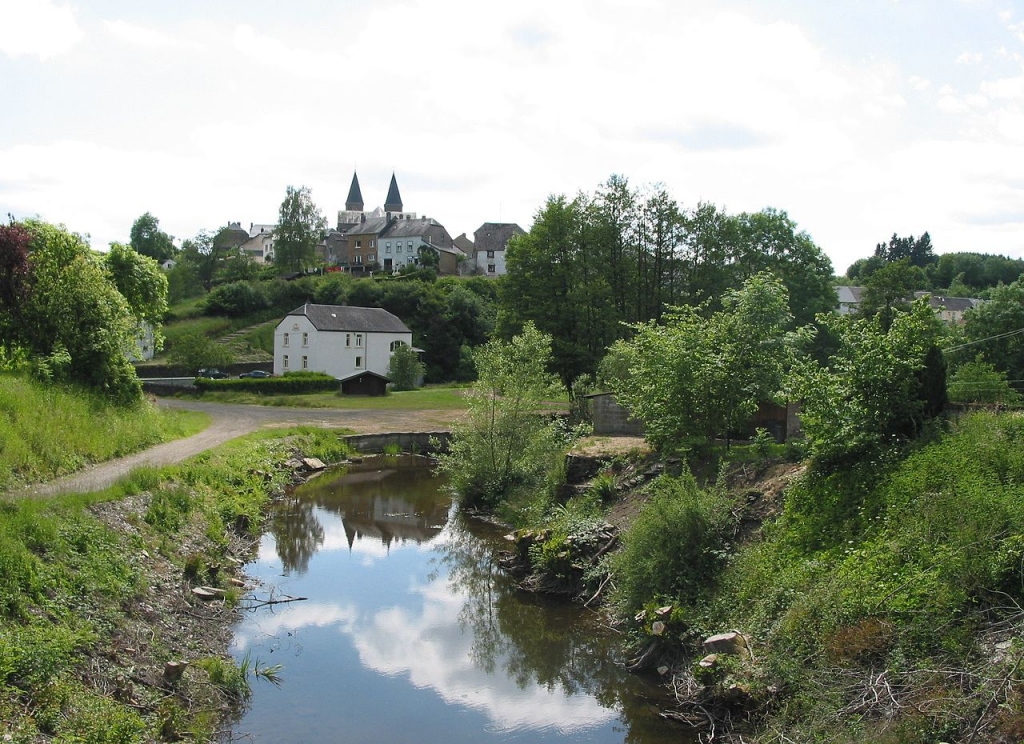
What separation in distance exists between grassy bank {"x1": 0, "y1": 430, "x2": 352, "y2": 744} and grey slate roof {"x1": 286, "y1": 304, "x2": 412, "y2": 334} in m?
47.1

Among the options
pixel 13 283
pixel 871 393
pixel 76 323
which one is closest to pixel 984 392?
pixel 871 393

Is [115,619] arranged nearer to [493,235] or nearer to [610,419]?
[610,419]

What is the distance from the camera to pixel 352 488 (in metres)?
31.2

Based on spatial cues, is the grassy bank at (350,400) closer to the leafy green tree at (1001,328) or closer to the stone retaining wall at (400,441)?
the stone retaining wall at (400,441)

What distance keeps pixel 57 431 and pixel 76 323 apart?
19.7 feet

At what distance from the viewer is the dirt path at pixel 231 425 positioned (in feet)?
60.3

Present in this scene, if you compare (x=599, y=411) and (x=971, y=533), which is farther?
(x=599, y=411)

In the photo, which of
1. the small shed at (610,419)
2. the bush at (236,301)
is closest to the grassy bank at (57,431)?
the small shed at (610,419)

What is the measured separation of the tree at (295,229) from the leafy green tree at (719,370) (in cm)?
8210

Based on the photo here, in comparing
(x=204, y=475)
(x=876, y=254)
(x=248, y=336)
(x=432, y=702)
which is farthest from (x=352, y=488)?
(x=876, y=254)

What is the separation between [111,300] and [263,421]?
1382cm

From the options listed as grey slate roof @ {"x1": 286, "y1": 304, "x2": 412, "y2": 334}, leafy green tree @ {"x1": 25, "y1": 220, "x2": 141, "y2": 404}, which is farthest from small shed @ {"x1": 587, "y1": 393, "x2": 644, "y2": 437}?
grey slate roof @ {"x1": 286, "y1": 304, "x2": 412, "y2": 334}

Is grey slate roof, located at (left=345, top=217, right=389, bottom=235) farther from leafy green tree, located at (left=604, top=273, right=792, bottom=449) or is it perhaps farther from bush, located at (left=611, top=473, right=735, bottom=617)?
bush, located at (left=611, top=473, right=735, bottom=617)

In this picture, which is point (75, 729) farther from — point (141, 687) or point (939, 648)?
point (939, 648)
